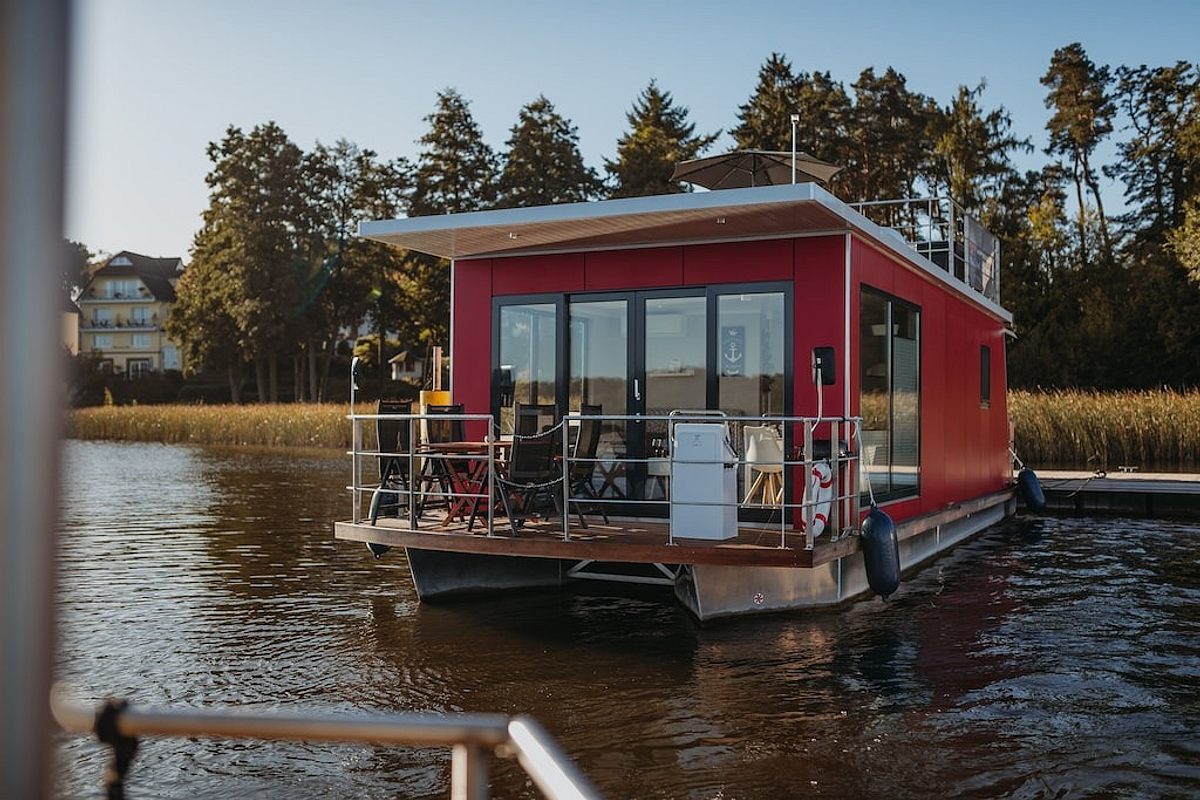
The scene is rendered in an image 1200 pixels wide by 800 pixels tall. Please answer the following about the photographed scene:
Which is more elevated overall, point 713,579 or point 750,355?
point 750,355

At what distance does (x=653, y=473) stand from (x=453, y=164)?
35.6 metres

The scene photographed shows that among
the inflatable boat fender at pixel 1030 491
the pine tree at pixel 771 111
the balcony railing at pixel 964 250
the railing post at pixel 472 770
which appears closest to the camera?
the railing post at pixel 472 770

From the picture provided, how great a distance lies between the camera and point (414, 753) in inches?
224

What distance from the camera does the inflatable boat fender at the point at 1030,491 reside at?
634 inches

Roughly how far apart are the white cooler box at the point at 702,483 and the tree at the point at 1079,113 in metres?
37.1

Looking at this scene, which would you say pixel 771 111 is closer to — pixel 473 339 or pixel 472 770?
pixel 473 339

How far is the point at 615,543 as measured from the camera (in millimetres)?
7789

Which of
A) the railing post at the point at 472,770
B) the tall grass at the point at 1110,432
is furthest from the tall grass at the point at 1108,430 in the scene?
the railing post at the point at 472,770

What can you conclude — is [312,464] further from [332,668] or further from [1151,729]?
[1151,729]

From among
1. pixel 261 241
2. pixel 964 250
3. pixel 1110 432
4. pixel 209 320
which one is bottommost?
pixel 1110 432

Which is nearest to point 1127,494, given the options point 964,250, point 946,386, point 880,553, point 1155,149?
point 964,250

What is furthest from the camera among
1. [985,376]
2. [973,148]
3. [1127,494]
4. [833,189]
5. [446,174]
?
[446,174]

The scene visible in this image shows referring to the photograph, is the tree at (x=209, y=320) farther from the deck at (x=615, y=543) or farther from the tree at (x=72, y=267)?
the tree at (x=72, y=267)

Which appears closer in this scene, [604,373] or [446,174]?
[604,373]
